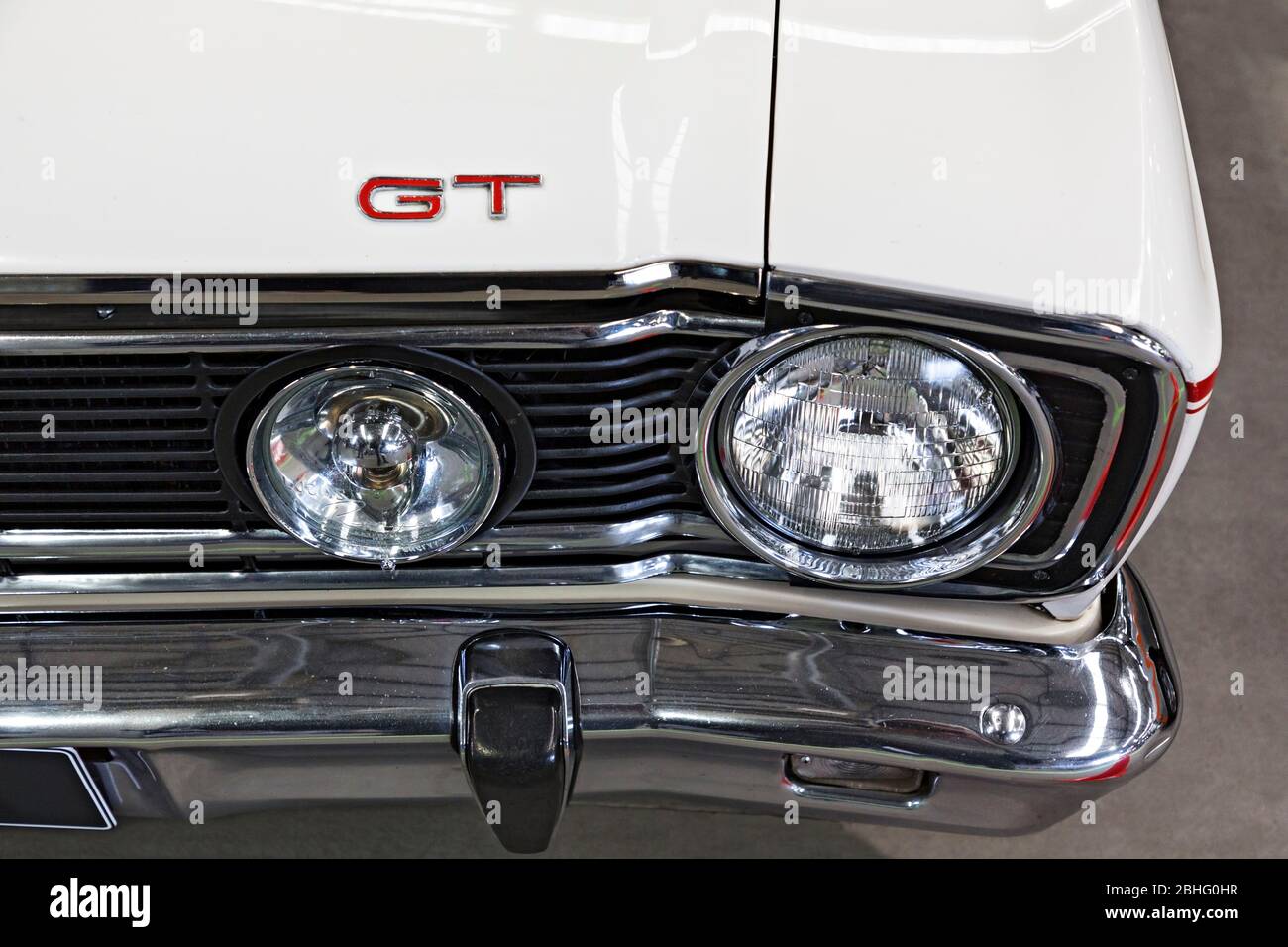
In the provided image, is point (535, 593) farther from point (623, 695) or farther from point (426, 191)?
point (426, 191)

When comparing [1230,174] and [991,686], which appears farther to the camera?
[1230,174]

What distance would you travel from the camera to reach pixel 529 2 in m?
1.23

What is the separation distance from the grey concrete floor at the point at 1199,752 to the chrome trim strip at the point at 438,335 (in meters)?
0.71

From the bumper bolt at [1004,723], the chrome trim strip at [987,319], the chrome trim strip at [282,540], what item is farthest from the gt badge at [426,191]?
the bumper bolt at [1004,723]

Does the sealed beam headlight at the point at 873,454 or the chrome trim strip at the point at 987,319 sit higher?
the chrome trim strip at the point at 987,319

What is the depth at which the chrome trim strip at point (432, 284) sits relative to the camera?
1.09 meters

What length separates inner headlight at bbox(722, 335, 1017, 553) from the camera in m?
1.15

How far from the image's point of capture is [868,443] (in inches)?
46.7

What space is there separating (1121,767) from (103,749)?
1.13m
